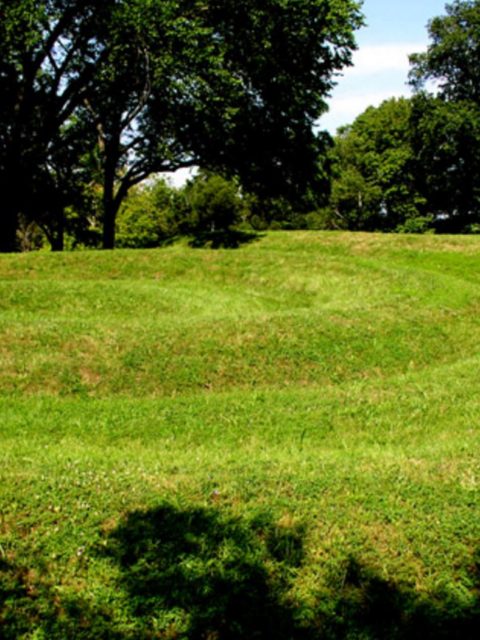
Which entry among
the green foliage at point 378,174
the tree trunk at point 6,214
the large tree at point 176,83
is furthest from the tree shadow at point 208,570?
the green foliage at point 378,174

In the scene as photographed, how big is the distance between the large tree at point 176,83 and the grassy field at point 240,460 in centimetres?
1161

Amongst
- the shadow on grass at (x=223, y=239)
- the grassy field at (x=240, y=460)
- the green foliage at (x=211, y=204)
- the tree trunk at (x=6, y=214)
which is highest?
the green foliage at (x=211, y=204)

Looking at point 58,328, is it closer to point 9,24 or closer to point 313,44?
point 9,24

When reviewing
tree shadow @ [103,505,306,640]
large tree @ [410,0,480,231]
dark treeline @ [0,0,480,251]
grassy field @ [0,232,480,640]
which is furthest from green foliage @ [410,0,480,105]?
tree shadow @ [103,505,306,640]

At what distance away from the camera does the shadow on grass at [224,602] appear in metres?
6.24

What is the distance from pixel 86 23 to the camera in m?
30.0

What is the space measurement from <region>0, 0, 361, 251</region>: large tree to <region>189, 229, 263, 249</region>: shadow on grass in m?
3.25

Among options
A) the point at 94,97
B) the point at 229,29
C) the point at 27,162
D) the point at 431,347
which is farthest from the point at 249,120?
the point at 431,347

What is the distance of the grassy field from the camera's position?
6551mm

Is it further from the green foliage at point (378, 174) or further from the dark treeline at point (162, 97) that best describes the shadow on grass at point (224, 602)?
the green foliage at point (378, 174)

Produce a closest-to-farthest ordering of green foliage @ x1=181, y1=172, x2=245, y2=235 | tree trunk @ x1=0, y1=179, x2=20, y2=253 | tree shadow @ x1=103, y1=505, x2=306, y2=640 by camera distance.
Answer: tree shadow @ x1=103, y1=505, x2=306, y2=640
tree trunk @ x1=0, y1=179, x2=20, y2=253
green foliage @ x1=181, y1=172, x2=245, y2=235

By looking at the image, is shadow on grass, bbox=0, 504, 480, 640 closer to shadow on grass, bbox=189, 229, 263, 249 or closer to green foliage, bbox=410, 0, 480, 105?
shadow on grass, bbox=189, 229, 263, 249

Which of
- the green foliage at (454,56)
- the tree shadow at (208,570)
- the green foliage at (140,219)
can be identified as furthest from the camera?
the green foliage at (140,219)

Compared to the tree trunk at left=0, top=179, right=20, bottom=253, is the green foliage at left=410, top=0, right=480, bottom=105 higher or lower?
higher
